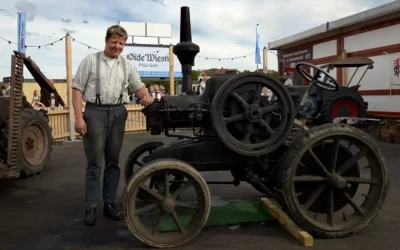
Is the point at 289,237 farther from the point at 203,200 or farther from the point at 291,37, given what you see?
the point at 291,37

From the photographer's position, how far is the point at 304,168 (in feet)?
12.4

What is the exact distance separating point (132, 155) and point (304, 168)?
2110 mm

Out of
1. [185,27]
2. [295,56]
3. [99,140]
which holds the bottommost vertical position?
[99,140]

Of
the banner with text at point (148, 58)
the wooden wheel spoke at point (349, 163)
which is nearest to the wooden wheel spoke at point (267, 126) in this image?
the wooden wheel spoke at point (349, 163)

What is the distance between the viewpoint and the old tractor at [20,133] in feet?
17.3

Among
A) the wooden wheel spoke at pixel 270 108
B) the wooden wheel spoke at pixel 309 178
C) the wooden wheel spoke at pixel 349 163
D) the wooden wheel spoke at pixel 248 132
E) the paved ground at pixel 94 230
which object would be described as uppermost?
the wooden wheel spoke at pixel 270 108

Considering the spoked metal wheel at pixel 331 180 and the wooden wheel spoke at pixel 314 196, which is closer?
the spoked metal wheel at pixel 331 180

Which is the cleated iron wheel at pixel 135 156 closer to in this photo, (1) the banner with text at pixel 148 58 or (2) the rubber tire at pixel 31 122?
(2) the rubber tire at pixel 31 122

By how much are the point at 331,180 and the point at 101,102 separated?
213 cm

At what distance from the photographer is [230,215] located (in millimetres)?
4168

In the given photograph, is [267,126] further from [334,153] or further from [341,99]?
[341,99]

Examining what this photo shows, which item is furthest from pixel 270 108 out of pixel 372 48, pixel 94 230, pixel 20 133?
pixel 372 48

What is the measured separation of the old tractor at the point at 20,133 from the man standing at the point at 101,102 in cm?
182

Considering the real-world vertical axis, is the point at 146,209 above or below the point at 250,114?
below
